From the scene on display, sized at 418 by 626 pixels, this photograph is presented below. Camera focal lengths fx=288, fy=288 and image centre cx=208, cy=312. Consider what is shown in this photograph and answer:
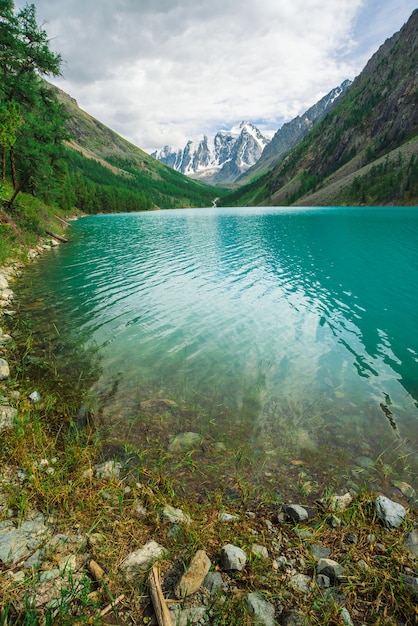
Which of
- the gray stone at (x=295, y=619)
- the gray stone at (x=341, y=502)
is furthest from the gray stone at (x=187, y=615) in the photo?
the gray stone at (x=341, y=502)

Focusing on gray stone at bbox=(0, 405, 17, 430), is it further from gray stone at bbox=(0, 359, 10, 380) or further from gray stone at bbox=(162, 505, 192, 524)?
gray stone at bbox=(162, 505, 192, 524)

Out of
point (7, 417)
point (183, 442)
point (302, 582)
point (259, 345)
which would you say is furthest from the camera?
point (259, 345)

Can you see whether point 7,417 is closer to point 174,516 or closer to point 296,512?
point 174,516

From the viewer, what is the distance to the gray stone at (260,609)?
11.5 feet

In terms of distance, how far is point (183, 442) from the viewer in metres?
7.31

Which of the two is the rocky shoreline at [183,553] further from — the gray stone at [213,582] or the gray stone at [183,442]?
the gray stone at [183,442]

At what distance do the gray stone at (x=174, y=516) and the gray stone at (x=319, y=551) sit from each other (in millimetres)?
2034

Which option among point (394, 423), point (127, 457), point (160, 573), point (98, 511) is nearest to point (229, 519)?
point (160, 573)

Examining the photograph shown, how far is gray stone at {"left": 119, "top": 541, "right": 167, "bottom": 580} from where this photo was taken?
3.91 meters

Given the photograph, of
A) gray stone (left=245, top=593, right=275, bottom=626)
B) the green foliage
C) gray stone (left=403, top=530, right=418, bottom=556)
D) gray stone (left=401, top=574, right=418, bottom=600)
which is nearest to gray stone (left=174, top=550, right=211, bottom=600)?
gray stone (left=245, top=593, right=275, bottom=626)

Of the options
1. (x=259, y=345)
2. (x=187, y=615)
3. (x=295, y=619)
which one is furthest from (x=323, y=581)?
(x=259, y=345)

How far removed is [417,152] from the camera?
152 metres

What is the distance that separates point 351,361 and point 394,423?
3.79 meters

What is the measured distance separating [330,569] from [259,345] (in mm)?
9422
